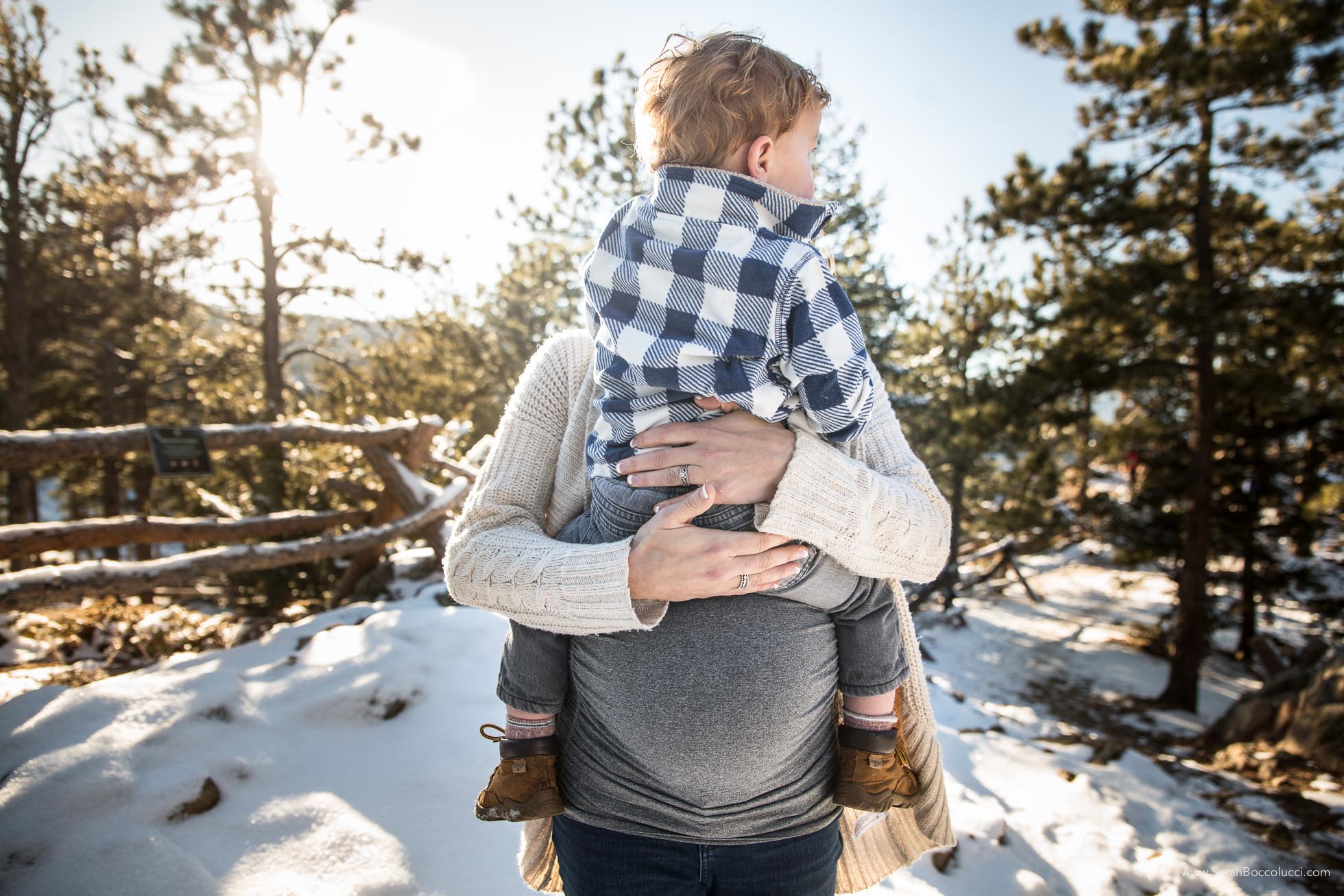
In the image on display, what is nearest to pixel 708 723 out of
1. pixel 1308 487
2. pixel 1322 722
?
pixel 1322 722

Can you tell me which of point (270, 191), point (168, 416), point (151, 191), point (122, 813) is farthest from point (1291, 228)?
point (168, 416)

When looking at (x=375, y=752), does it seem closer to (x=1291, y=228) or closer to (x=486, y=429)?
(x=486, y=429)

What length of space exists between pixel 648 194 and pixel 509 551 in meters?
0.73

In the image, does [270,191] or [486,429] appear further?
[486,429]

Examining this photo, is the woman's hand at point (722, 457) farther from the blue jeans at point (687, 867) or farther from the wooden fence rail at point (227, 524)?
the wooden fence rail at point (227, 524)

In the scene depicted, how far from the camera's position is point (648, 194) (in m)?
1.18

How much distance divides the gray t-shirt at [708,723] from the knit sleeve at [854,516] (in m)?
0.13

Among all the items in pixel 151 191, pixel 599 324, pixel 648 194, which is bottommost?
pixel 599 324

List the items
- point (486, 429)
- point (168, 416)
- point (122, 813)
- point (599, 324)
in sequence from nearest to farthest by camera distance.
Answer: point (599, 324)
point (122, 813)
point (486, 429)
point (168, 416)

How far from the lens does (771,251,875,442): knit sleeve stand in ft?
3.28

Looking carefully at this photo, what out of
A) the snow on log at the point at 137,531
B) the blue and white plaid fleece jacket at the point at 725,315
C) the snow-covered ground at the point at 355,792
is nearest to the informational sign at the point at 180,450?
the snow on log at the point at 137,531

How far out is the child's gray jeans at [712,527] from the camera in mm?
1069

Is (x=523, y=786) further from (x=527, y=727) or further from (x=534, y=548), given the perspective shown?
(x=534, y=548)

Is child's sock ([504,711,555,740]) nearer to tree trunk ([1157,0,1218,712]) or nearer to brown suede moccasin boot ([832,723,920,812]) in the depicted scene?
brown suede moccasin boot ([832,723,920,812])
